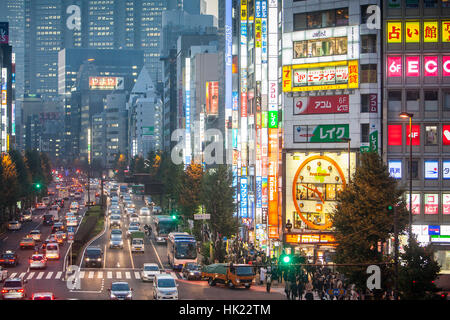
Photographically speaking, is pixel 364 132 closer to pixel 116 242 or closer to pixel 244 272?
pixel 244 272

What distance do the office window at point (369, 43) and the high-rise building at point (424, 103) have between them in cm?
126

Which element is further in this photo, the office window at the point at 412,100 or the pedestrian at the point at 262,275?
the office window at the point at 412,100

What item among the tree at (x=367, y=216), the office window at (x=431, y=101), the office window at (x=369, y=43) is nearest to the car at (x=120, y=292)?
the tree at (x=367, y=216)

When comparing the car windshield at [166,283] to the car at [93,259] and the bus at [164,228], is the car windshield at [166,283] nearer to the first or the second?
the car at [93,259]

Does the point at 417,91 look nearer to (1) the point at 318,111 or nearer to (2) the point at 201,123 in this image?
(1) the point at 318,111

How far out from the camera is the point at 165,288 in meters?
40.4

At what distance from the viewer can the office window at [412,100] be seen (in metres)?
58.5

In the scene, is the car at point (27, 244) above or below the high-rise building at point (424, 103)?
below

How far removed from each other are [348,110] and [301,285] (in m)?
24.0

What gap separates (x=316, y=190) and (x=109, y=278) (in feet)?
65.6

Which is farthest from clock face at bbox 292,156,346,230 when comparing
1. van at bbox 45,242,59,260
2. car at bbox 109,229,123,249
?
van at bbox 45,242,59,260

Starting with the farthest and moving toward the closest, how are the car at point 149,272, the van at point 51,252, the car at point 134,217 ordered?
1. the car at point 134,217
2. the van at point 51,252
3. the car at point 149,272
